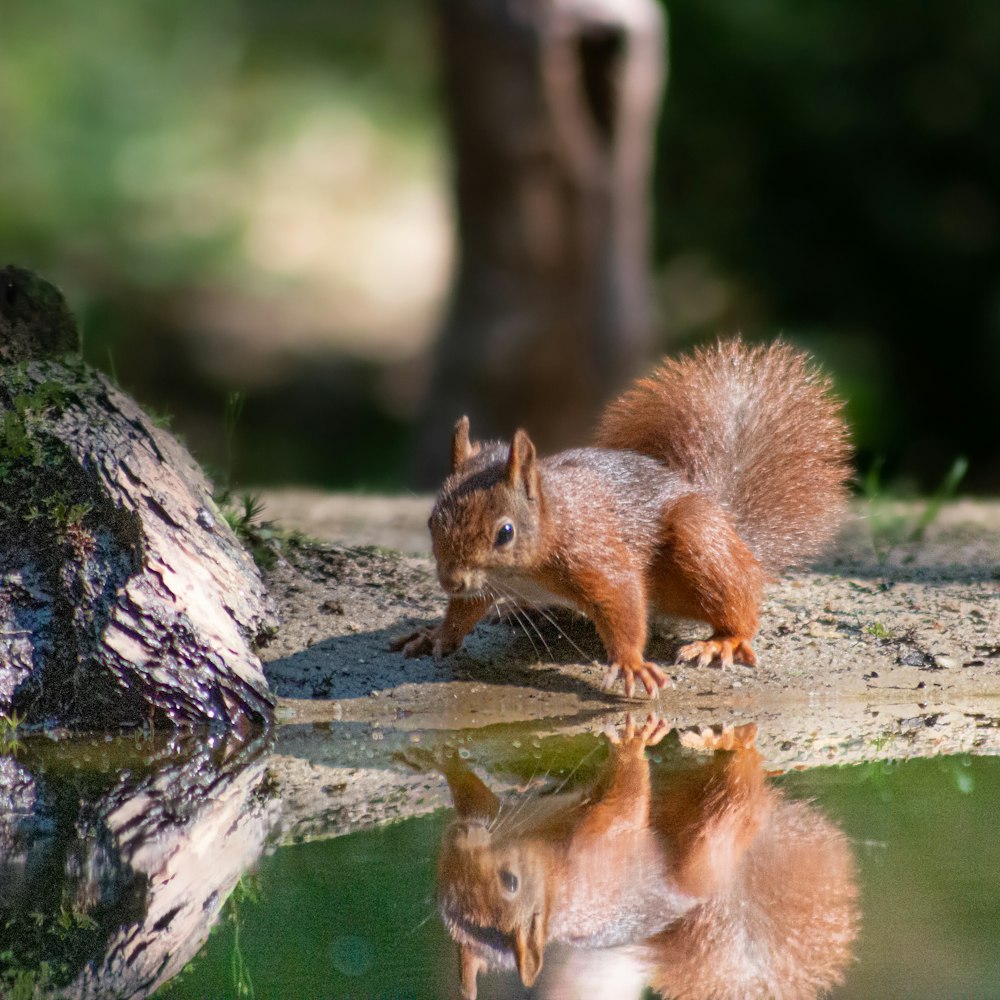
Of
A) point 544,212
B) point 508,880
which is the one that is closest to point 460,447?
point 508,880

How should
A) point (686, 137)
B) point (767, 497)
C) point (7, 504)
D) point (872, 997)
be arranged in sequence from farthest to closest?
point (686, 137) → point (767, 497) → point (7, 504) → point (872, 997)

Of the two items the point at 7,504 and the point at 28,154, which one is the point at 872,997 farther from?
the point at 28,154

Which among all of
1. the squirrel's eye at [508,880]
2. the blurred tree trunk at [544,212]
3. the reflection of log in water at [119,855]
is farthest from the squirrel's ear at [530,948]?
the blurred tree trunk at [544,212]

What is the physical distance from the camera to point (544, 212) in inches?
328

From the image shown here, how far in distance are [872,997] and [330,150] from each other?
45.6ft

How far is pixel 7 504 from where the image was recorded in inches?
133

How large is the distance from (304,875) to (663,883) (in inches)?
23.3

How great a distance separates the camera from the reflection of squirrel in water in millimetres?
2049

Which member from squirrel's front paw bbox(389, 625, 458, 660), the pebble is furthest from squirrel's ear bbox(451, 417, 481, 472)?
the pebble

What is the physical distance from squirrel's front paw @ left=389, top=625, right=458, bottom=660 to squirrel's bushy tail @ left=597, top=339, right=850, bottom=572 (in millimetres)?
781

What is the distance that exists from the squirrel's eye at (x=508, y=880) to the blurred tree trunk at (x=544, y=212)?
6.12 metres

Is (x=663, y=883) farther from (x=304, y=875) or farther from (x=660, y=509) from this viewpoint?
(x=660, y=509)

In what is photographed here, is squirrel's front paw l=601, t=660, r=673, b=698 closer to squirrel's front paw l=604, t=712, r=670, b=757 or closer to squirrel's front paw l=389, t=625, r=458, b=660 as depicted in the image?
squirrel's front paw l=604, t=712, r=670, b=757

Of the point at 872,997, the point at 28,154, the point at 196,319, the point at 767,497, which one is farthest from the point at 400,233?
A: the point at 872,997
